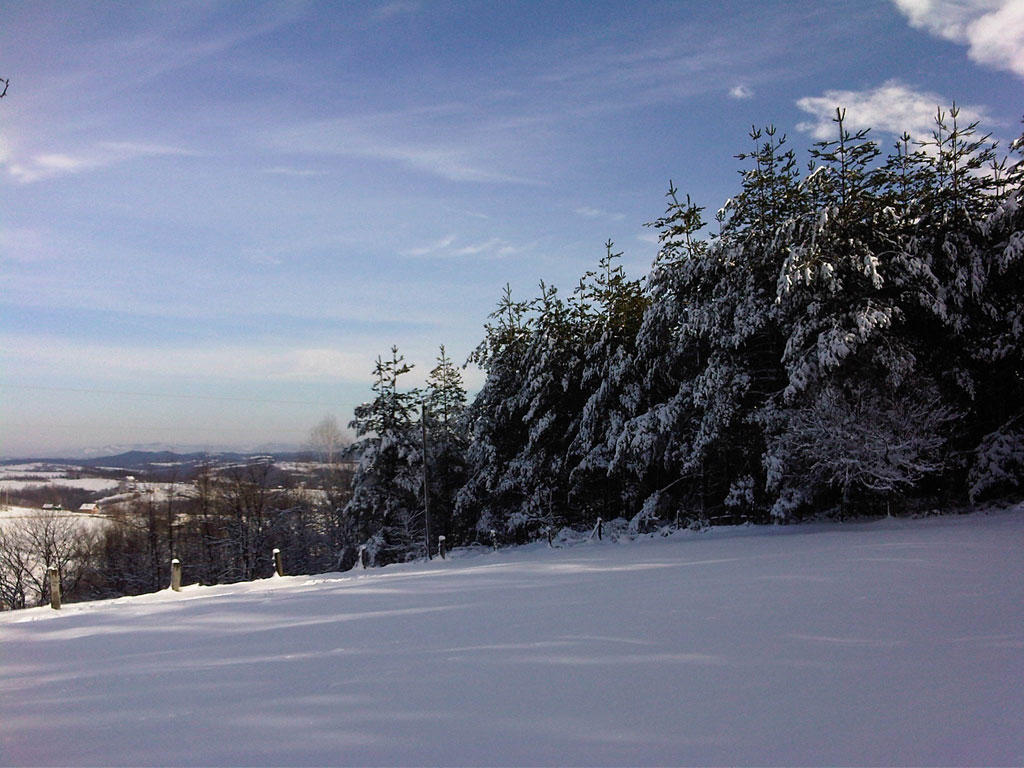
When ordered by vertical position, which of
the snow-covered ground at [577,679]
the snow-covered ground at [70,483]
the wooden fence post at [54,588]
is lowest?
the snow-covered ground at [70,483]

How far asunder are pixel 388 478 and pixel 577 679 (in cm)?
2544

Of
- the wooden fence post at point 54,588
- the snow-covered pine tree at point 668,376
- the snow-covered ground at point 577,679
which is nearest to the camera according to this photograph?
the snow-covered ground at point 577,679

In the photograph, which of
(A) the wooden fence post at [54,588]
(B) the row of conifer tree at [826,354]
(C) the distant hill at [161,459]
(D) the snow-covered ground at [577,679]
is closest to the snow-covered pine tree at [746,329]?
(B) the row of conifer tree at [826,354]

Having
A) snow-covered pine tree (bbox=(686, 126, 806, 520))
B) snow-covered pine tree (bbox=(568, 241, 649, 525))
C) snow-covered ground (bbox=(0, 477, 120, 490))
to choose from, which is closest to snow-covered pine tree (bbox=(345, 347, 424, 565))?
snow-covered pine tree (bbox=(568, 241, 649, 525))

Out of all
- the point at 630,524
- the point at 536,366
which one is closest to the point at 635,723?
the point at 630,524

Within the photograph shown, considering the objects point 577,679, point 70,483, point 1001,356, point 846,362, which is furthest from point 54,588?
point 70,483

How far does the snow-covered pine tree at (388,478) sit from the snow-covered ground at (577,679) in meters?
20.4

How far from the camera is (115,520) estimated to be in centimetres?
4469

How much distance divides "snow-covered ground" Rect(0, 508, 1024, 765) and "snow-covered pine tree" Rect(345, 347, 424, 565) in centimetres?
2037

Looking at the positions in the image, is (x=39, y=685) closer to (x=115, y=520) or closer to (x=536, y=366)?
(x=536, y=366)

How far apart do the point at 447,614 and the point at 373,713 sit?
114 inches

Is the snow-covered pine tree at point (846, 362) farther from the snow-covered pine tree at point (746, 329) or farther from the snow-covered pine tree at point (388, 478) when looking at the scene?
the snow-covered pine tree at point (388, 478)

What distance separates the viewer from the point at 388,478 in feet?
93.9

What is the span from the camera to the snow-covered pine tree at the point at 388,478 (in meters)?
27.8
